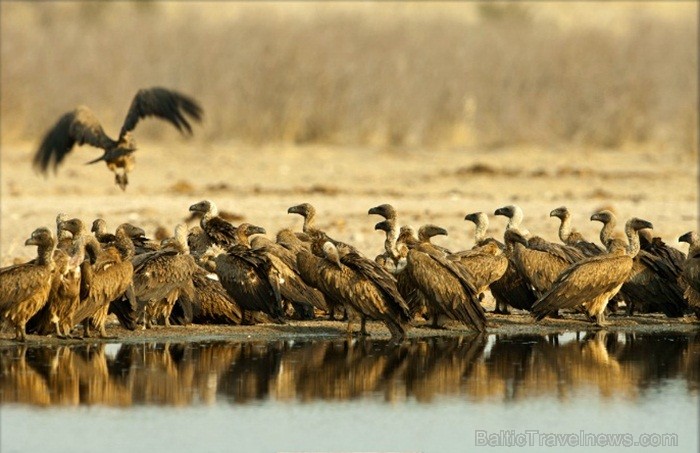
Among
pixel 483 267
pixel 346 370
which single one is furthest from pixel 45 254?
pixel 483 267

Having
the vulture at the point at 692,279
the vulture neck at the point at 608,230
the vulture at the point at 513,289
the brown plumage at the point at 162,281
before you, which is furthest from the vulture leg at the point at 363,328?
the vulture neck at the point at 608,230

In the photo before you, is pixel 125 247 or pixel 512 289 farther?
pixel 512 289

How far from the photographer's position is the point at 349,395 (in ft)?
33.7

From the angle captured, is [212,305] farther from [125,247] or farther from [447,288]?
[447,288]

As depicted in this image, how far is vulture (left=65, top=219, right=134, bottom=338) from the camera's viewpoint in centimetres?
1183

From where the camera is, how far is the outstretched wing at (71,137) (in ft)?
55.4

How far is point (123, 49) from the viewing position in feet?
96.2

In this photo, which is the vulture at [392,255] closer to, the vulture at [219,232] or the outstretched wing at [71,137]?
the vulture at [219,232]

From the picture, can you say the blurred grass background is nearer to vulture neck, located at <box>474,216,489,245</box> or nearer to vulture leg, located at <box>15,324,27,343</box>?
vulture neck, located at <box>474,216,489,245</box>

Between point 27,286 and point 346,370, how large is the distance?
240 centimetres

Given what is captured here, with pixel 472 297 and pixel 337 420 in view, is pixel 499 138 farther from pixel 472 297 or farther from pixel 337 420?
pixel 337 420

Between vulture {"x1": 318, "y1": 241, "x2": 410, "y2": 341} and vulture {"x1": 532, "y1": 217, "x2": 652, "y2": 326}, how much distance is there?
1227mm

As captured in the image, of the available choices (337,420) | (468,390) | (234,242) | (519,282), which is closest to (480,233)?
(519,282)

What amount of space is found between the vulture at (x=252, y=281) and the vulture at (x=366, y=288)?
0.62 metres
